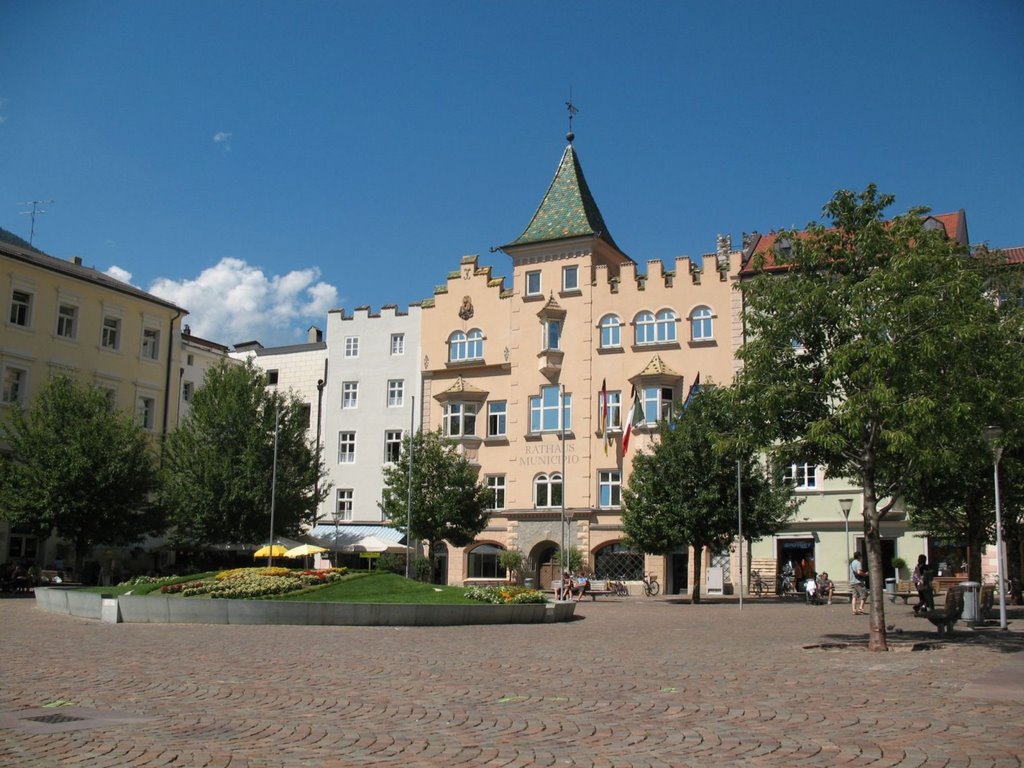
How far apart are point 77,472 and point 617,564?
25.1m

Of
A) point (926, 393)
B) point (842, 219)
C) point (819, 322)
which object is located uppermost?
point (842, 219)

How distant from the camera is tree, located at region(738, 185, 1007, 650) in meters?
18.0

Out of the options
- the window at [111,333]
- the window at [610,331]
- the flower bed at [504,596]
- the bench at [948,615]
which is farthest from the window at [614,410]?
the bench at [948,615]

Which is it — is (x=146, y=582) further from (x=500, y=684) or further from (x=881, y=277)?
(x=881, y=277)

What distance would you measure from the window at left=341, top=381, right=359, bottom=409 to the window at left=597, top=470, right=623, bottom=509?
1609 cm

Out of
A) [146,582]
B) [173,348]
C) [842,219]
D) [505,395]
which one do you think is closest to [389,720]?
[842,219]

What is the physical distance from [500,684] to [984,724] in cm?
581

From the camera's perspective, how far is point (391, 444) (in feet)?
192

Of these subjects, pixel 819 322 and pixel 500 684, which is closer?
pixel 500 684

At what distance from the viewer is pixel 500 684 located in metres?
13.4

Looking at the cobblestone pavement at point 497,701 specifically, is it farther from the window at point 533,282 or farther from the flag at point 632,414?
the window at point 533,282

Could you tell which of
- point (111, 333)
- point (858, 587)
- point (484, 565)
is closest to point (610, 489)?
point (484, 565)

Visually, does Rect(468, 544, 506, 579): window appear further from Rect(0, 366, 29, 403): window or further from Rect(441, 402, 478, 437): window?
Rect(0, 366, 29, 403): window

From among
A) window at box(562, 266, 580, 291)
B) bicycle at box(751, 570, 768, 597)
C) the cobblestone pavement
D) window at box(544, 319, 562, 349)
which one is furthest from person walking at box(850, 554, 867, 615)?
window at box(562, 266, 580, 291)
